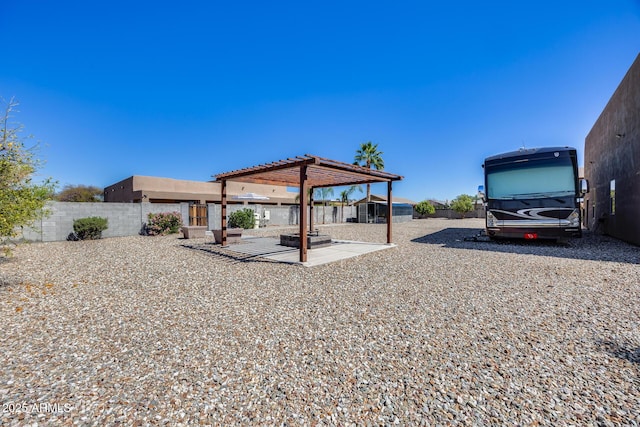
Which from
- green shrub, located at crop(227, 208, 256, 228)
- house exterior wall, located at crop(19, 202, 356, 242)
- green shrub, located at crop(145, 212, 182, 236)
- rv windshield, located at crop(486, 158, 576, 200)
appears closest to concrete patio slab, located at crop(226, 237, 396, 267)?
rv windshield, located at crop(486, 158, 576, 200)

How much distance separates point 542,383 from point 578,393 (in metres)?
0.21

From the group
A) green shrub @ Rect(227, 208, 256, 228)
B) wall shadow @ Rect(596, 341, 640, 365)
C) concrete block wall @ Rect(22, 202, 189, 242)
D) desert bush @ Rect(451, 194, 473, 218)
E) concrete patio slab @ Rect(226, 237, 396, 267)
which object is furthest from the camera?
desert bush @ Rect(451, 194, 473, 218)

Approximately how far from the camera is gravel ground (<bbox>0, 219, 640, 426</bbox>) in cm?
186

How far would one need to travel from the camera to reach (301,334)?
3010 mm

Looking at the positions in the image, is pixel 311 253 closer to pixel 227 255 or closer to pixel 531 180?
pixel 227 255

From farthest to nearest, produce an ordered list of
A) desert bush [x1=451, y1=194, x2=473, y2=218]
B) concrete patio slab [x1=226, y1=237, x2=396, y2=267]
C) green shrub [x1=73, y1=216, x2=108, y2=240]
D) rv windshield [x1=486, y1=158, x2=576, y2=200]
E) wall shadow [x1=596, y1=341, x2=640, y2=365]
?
1. desert bush [x1=451, y1=194, x2=473, y2=218]
2. green shrub [x1=73, y1=216, x2=108, y2=240]
3. rv windshield [x1=486, y1=158, x2=576, y2=200]
4. concrete patio slab [x1=226, y1=237, x2=396, y2=267]
5. wall shadow [x1=596, y1=341, x2=640, y2=365]

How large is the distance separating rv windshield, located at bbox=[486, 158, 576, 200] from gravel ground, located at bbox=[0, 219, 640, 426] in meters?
3.80

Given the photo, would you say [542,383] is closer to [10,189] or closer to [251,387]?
[251,387]

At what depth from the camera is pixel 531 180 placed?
8.60 metres

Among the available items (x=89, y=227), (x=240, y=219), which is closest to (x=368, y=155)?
(x=240, y=219)

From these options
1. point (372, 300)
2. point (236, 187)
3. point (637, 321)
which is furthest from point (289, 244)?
point (236, 187)

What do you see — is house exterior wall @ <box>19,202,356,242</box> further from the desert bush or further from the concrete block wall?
the desert bush

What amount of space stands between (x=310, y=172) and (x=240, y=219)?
9.84 metres

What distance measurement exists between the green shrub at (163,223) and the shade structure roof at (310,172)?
19.4 feet
